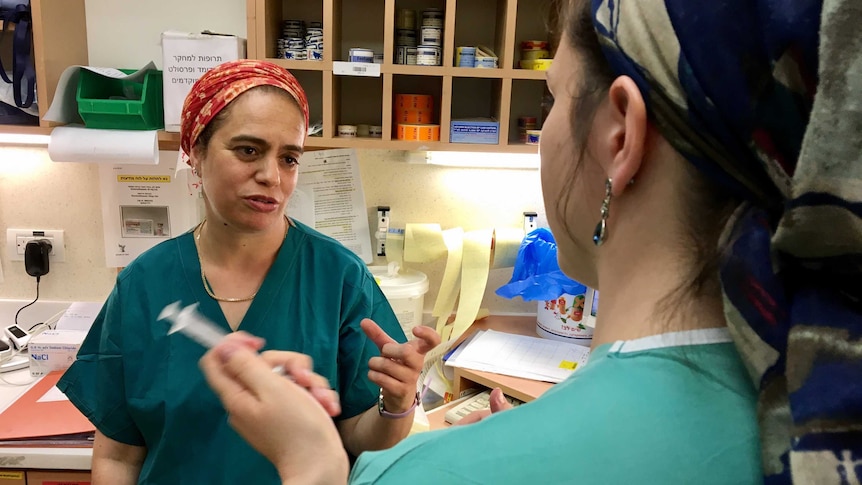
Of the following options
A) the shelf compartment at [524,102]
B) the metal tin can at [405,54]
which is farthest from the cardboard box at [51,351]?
the shelf compartment at [524,102]

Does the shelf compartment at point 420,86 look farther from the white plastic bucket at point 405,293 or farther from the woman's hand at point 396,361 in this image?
the woman's hand at point 396,361

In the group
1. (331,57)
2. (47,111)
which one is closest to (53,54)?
(47,111)

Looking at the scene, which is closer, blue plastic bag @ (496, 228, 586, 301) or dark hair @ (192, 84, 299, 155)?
dark hair @ (192, 84, 299, 155)

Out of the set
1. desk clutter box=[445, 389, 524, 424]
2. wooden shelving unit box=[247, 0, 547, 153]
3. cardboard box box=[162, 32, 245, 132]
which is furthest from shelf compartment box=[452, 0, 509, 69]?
desk clutter box=[445, 389, 524, 424]

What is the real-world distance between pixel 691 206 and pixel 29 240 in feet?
6.93

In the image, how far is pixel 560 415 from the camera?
0.42 meters

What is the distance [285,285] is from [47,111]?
36.6 inches

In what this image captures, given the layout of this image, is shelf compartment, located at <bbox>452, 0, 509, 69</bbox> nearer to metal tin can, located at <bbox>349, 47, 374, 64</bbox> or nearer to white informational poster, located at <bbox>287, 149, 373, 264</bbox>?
metal tin can, located at <bbox>349, 47, 374, 64</bbox>

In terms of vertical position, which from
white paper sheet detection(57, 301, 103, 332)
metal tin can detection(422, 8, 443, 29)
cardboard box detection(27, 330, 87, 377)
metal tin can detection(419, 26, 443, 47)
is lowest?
cardboard box detection(27, 330, 87, 377)

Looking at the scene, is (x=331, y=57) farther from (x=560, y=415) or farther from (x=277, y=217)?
(x=560, y=415)

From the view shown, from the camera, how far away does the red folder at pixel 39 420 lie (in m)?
1.42

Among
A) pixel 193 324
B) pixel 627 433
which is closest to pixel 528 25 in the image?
pixel 193 324

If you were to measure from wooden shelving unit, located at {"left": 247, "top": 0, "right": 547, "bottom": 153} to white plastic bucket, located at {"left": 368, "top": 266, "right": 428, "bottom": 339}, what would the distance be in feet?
1.42

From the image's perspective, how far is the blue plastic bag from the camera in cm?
184
